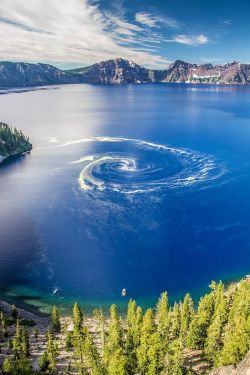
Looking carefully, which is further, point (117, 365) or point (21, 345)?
point (21, 345)

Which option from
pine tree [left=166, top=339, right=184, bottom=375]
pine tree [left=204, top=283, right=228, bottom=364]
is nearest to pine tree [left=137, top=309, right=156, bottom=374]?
pine tree [left=166, top=339, right=184, bottom=375]

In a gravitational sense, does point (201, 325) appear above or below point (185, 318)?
below

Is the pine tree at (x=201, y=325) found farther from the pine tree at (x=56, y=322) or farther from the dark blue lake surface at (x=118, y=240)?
the pine tree at (x=56, y=322)


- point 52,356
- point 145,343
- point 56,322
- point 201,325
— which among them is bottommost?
point 56,322

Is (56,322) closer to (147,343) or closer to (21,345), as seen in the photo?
(21,345)

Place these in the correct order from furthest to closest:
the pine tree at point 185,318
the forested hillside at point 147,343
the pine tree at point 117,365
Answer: the pine tree at point 185,318 → the forested hillside at point 147,343 → the pine tree at point 117,365

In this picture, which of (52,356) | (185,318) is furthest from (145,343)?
(52,356)

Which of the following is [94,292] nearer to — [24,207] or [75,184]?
[24,207]

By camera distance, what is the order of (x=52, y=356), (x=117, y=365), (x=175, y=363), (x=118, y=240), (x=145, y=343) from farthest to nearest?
(x=118, y=240), (x=52, y=356), (x=145, y=343), (x=117, y=365), (x=175, y=363)

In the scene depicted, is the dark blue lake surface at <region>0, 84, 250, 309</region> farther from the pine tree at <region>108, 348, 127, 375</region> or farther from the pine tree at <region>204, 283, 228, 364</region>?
the pine tree at <region>108, 348, 127, 375</region>

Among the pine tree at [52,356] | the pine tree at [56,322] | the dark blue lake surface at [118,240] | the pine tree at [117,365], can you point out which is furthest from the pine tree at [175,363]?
the dark blue lake surface at [118,240]
